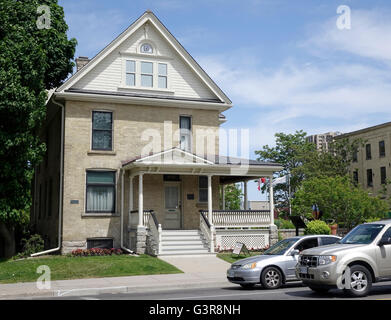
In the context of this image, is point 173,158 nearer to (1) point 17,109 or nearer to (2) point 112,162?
(2) point 112,162

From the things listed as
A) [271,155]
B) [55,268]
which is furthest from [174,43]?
[271,155]

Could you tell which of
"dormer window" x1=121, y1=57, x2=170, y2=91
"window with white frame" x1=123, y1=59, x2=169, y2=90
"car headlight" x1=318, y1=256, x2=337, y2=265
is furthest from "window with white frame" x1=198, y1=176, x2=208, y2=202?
"car headlight" x1=318, y1=256, x2=337, y2=265

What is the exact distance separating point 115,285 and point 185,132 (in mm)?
13019

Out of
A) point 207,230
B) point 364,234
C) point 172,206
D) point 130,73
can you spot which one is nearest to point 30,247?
point 172,206

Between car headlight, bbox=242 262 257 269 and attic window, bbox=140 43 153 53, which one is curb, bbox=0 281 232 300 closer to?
car headlight, bbox=242 262 257 269

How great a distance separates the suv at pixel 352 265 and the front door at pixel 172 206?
14336 mm

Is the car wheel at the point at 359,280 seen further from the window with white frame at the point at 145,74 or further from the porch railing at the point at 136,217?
the window with white frame at the point at 145,74

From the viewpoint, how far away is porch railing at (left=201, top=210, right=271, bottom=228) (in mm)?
25078

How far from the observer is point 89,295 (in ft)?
48.1

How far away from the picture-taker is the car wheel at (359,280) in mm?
11641

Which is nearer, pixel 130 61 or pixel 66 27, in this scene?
pixel 130 61

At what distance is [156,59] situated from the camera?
27.3m

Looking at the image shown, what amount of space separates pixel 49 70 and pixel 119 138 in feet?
20.1

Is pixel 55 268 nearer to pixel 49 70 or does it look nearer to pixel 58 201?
pixel 58 201
